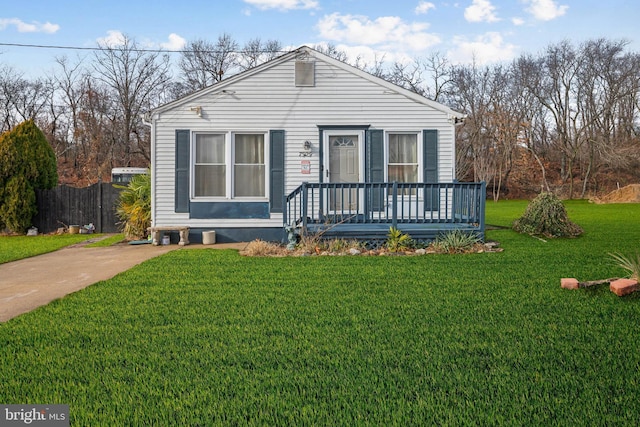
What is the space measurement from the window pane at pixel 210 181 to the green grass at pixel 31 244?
10.9ft

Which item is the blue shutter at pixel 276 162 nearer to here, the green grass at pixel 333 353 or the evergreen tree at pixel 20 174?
the green grass at pixel 333 353

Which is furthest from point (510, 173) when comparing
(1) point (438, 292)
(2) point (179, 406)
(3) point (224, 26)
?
(2) point (179, 406)

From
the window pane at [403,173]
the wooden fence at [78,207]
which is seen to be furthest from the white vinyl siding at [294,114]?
the wooden fence at [78,207]

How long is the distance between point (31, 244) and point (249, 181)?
5.43 m

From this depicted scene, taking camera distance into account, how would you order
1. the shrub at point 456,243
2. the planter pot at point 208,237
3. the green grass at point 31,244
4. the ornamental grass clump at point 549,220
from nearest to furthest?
1. the shrub at point 456,243
2. the green grass at point 31,244
3. the planter pot at point 208,237
4. the ornamental grass clump at point 549,220

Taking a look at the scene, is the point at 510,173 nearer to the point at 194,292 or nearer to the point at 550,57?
the point at 550,57

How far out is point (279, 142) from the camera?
10.4 m

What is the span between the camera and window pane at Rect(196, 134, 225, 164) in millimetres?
10445

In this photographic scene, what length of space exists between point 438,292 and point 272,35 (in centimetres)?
3117

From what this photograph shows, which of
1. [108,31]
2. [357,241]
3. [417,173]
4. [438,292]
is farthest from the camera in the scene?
[108,31]

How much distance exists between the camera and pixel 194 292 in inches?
208

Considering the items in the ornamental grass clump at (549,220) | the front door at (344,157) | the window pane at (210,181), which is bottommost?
the ornamental grass clump at (549,220)

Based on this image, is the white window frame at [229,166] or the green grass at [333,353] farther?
the white window frame at [229,166]

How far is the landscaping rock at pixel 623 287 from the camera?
15.8ft
